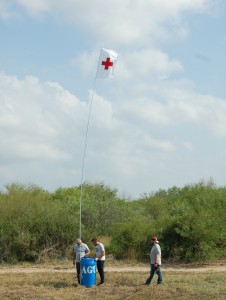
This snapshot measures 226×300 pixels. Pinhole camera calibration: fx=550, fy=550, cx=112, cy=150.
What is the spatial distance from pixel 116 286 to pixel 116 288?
0.49m

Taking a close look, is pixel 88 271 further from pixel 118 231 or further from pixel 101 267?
pixel 118 231

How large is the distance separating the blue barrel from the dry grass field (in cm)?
24

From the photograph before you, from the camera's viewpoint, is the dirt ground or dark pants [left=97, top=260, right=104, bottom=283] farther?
the dirt ground

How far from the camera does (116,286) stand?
59.6 feet

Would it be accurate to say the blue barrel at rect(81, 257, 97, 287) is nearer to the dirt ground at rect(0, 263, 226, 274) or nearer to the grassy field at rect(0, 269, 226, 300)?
the grassy field at rect(0, 269, 226, 300)

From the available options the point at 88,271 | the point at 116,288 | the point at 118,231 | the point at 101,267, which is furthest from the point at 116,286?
the point at 118,231

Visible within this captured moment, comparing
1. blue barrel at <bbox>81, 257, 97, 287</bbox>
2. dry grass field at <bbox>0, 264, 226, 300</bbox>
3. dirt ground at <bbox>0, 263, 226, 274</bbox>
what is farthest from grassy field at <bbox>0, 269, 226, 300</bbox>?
dirt ground at <bbox>0, 263, 226, 274</bbox>

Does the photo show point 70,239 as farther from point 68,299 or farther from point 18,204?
point 68,299

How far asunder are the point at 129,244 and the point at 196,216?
363cm

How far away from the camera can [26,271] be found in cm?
2358

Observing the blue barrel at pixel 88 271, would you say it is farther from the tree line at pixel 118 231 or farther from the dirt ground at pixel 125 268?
the tree line at pixel 118 231

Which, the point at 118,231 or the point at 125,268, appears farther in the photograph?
the point at 118,231

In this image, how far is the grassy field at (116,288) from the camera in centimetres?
1638

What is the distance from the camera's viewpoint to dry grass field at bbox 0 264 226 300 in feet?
53.8
